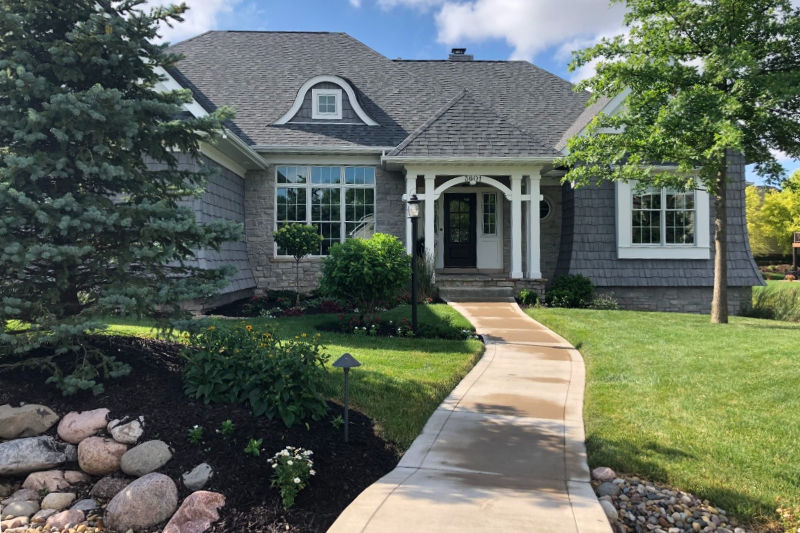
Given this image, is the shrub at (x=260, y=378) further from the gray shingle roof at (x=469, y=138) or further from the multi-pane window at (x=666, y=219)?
the multi-pane window at (x=666, y=219)

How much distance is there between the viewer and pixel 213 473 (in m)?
3.45

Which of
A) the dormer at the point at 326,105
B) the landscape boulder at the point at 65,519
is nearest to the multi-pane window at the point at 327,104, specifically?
the dormer at the point at 326,105

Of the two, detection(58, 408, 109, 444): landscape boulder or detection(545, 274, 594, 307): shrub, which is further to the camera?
detection(545, 274, 594, 307): shrub

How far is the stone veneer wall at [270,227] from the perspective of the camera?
562 inches

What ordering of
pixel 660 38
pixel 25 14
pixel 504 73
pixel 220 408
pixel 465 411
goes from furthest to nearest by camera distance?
pixel 504 73 < pixel 660 38 < pixel 465 411 < pixel 25 14 < pixel 220 408

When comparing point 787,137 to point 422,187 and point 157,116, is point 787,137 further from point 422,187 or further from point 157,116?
point 157,116

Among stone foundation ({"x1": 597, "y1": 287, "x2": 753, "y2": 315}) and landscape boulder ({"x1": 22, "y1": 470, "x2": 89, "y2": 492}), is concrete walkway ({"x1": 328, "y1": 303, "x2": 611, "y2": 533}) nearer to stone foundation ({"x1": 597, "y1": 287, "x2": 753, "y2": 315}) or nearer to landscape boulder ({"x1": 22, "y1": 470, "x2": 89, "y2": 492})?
landscape boulder ({"x1": 22, "y1": 470, "x2": 89, "y2": 492})

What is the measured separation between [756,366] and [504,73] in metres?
13.9

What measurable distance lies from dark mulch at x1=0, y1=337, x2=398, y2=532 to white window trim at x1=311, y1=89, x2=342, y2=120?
11247 millimetres

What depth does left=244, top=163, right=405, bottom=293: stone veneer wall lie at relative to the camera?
14.3 metres

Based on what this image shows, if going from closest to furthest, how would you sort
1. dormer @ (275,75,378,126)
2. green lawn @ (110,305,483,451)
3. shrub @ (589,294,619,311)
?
1. green lawn @ (110,305,483,451)
2. shrub @ (589,294,619,311)
3. dormer @ (275,75,378,126)

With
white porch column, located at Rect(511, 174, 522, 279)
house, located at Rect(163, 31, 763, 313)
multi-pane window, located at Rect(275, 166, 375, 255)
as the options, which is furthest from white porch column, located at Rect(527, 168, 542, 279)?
multi-pane window, located at Rect(275, 166, 375, 255)

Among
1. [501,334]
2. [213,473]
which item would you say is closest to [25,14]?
[213,473]

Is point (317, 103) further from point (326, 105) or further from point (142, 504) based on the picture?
point (142, 504)
